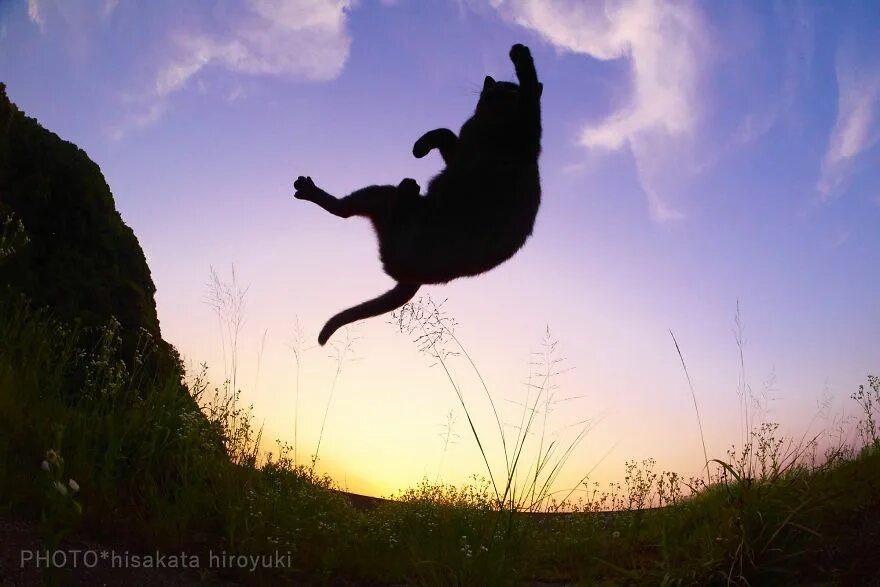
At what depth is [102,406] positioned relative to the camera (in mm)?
3840

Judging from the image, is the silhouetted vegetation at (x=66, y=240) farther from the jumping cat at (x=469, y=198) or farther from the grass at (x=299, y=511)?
the jumping cat at (x=469, y=198)

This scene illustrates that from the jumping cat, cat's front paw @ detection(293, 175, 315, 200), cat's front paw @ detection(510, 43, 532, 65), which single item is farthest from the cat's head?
cat's front paw @ detection(293, 175, 315, 200)

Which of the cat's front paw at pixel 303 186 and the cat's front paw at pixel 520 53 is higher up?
the cat's front paw at pixel 520 53

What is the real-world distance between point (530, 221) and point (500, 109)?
70 cm

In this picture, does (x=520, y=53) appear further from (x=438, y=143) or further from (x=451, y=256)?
(x=451, y=256)

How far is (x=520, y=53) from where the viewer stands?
3.48 metres

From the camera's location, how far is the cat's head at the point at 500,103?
3.71 m

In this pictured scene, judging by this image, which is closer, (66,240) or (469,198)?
(469,198)

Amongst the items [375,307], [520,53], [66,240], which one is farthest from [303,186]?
[66,240]

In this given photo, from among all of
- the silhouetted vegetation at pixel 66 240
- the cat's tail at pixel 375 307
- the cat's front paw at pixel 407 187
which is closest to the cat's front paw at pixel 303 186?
the cat's front paw at pixel 407 187

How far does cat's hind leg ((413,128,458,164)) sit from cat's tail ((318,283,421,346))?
37.5 inches

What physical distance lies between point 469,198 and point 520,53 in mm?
828

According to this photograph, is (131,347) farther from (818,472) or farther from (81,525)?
(818,472)

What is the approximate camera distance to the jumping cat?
11.4 feet
